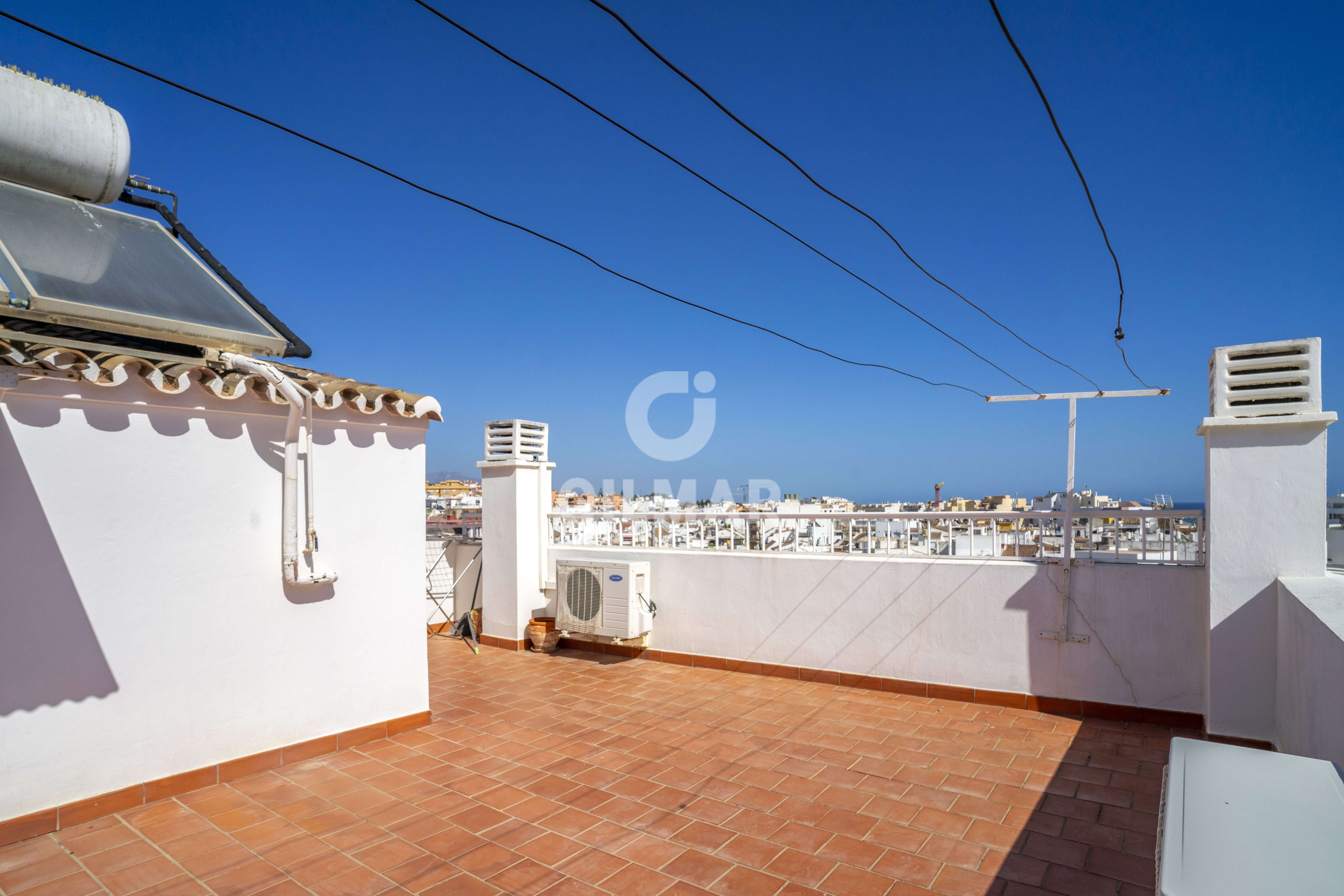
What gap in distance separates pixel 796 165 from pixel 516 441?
3945 millimetres

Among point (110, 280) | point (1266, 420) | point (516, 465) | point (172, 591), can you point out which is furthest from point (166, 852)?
point (1266, 420)

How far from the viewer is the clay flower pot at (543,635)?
21.4 ft

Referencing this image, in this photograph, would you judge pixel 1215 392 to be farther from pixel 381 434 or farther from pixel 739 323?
pixel 381 434

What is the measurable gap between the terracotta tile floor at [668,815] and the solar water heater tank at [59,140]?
3662 millimetres

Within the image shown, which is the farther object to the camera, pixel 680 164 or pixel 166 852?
pixel 680 164

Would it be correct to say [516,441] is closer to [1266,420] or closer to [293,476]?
[293,476]

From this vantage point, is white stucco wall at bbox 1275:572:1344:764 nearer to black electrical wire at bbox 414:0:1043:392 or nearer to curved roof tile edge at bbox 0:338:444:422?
black electrical wire at bbox 414:0:1043:392

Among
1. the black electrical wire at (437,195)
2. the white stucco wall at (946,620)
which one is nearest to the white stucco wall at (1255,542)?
the white stucco wall at (946,620)

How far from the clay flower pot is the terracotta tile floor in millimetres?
1770

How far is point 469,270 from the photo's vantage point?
10.5 m

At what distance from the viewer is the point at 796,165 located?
4.01 m

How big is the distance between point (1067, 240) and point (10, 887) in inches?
449

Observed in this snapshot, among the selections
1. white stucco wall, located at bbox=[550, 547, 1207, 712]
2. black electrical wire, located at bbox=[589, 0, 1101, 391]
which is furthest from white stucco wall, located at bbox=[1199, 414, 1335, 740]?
black electrical wire, located at bbox=[589, 0, 1101, 391]

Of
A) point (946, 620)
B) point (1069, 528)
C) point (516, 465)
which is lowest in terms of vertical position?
point (946, 620)
